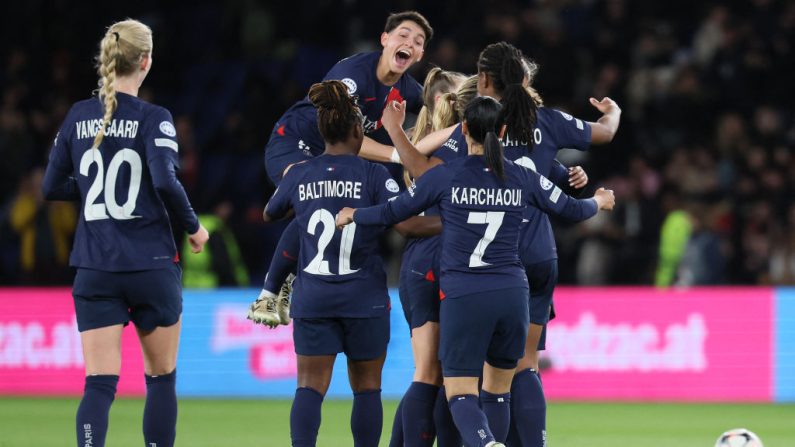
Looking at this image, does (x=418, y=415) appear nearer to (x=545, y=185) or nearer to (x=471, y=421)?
(x=471, y=421)

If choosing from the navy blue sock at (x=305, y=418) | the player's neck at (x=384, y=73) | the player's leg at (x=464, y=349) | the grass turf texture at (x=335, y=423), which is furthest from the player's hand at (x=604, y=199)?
the grass turf texture at (x=335, y=423)

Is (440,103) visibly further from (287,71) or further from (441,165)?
(287,71)

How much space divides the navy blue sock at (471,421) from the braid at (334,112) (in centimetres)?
141

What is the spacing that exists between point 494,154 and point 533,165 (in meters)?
0.59

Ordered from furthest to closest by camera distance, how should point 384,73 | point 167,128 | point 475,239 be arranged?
point 384,73 → point 167,128 → point 475,239

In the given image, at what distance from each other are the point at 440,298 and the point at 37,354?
736 cm

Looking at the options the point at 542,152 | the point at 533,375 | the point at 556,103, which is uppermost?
the point at 556,103

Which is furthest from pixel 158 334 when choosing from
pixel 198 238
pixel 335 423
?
pixel 335 423

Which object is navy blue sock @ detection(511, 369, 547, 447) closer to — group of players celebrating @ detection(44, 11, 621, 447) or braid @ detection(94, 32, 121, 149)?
group of players celebrating @ detection(44, 11, 621, 447)

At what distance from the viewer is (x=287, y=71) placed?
1662 cm

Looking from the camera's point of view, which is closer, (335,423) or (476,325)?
(476,325)

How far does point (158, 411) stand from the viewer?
6.80 m

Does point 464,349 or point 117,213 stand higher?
point 117,213

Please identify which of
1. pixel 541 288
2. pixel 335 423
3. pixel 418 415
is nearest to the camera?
pixel 418 415
